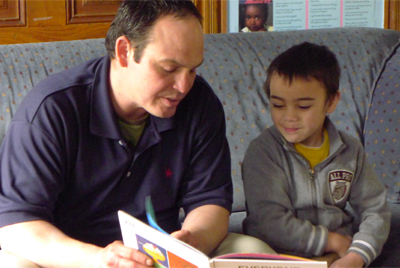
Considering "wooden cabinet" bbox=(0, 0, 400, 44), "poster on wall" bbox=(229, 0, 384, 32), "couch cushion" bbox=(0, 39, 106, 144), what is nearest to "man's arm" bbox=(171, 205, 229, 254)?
"couch cushion" bbox=(0, 39, 106, 144)

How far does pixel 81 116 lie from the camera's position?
3.89ft

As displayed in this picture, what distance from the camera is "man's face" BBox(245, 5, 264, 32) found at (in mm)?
2529

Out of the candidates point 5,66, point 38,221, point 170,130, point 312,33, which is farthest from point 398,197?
point 5,66

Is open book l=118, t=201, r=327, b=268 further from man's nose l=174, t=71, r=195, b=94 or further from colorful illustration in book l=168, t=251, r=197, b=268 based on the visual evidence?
man's nose l=174, t=71, r=195, b=94

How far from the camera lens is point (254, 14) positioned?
2535 millimetres

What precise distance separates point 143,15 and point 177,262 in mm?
586

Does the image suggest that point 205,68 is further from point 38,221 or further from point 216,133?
point 38,221

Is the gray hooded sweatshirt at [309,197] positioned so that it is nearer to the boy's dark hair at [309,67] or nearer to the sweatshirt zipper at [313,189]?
the sweatshirt zipper at [313,189]

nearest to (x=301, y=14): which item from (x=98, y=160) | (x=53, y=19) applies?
(x=53, y=19)

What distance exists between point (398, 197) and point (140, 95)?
1105 millimetres

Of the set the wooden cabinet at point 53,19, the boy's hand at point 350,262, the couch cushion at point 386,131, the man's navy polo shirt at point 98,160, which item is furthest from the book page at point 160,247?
the wooden cabinet at point 53,19

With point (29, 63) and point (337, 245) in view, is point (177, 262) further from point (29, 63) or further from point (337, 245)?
point (29, 63)

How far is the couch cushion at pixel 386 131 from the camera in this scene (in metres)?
1.79

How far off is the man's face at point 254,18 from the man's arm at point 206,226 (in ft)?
4.79
